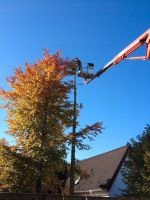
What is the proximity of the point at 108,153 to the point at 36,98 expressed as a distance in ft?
55.5

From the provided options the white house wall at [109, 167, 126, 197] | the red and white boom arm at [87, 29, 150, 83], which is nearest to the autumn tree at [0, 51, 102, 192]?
the red and white boom arm at [87, 29, 150, 83]

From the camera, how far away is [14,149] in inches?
666

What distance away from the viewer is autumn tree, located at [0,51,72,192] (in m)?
16.7

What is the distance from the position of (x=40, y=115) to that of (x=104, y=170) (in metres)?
13.5

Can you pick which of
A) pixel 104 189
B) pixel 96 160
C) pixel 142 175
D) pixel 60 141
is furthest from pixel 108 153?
pixel 60 141

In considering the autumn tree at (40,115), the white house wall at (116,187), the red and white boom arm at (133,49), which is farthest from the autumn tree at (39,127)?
the white house wall at (116,187)

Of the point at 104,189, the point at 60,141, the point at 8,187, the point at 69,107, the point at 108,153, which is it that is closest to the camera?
the point at 8,187

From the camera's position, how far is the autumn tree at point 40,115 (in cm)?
1667

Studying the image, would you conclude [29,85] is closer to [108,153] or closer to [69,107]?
[69,107]

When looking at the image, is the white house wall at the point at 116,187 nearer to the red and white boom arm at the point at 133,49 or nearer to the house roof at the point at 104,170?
the house roof at the point at 104,170

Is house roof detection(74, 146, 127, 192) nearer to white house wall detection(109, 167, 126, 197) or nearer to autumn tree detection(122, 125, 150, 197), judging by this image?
white house wall detection(109, 167, 126, 197)

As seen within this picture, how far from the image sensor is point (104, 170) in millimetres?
29344

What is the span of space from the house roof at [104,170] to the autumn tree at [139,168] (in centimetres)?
571

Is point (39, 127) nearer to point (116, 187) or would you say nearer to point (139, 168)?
point (139, 168)
